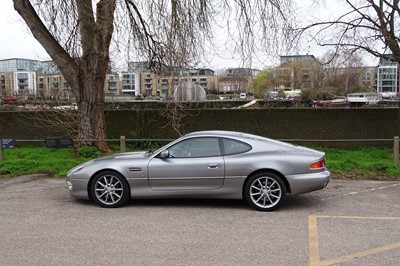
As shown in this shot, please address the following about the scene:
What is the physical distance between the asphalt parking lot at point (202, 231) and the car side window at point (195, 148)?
89 centimetres

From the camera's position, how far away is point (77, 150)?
1280cm

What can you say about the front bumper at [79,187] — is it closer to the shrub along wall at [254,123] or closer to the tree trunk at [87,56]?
the tree trunk at [87,56]

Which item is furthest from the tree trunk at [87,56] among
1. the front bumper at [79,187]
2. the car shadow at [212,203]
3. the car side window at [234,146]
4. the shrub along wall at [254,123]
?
the car side window at [234,146]

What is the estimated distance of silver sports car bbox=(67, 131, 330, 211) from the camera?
6586 millimetres

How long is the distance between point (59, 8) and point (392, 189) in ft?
37.8

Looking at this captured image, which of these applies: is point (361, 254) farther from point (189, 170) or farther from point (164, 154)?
point (164, 154)

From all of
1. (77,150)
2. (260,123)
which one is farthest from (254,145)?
(260,123)

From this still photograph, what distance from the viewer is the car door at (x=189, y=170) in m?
6.66

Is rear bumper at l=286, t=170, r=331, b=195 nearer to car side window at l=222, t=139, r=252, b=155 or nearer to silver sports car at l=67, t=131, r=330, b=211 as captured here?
silver sports car at l=67, t=131, r=330, b=211

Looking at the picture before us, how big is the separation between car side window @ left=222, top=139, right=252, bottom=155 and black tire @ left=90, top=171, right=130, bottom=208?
5.87 feet

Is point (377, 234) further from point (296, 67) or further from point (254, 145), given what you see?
point (296, 67)

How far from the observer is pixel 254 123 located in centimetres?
1562

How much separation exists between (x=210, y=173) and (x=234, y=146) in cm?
64

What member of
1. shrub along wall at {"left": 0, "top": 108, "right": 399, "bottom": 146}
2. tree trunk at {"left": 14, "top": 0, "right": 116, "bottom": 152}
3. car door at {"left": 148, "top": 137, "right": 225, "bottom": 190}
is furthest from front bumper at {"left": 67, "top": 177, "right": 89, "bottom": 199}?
shrub along wall at {"left": 0, "top": 108, "right": 399, "bottom": 146}
